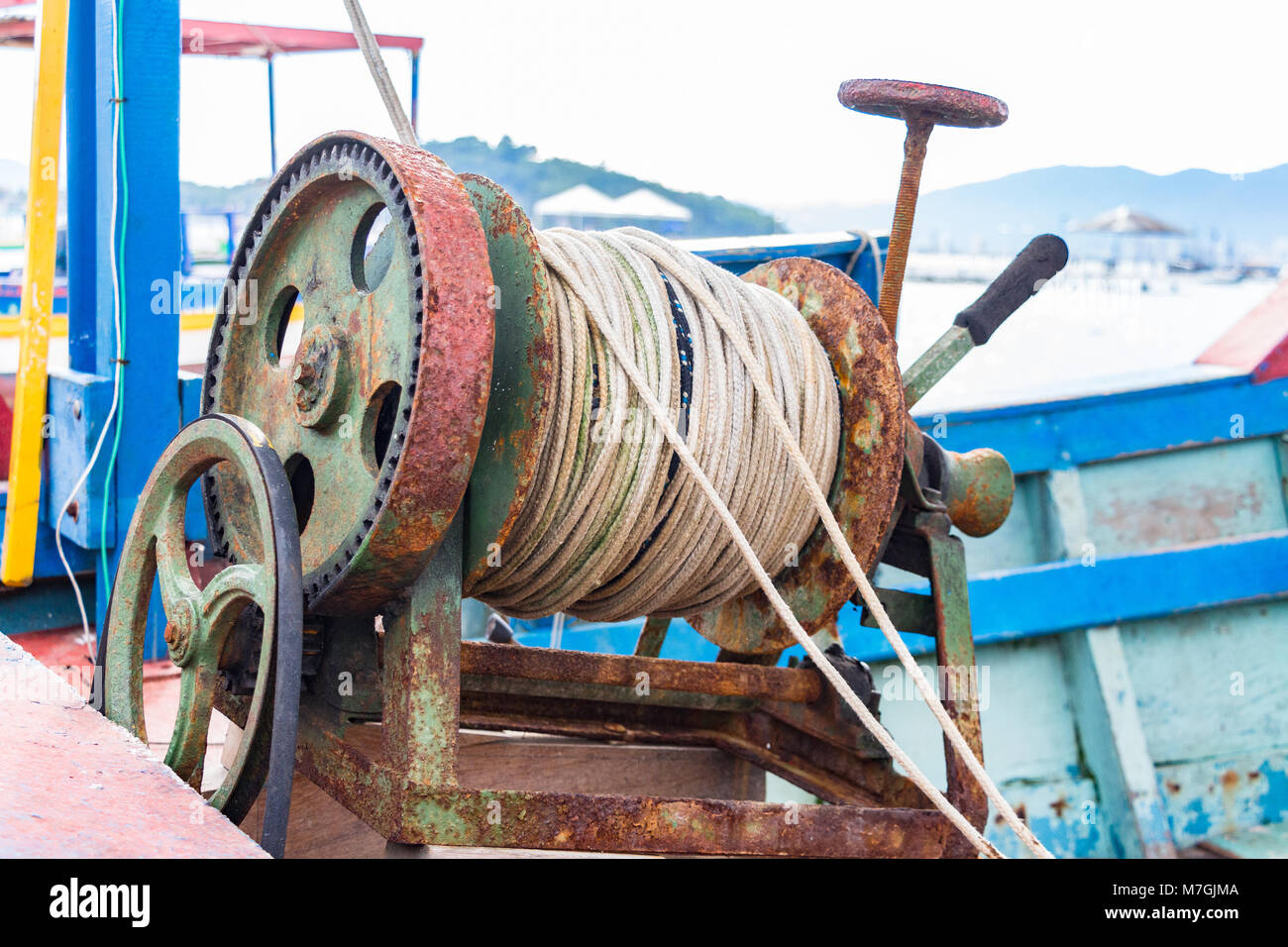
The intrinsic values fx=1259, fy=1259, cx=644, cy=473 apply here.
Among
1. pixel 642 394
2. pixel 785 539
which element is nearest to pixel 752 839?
pixel 785 539

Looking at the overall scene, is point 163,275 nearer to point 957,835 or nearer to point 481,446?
point 481,446

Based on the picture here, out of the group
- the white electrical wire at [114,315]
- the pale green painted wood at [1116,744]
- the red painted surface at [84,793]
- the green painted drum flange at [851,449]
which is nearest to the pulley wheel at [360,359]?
the red painted surface at [84,793]

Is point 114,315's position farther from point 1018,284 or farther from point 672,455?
point 1018,284

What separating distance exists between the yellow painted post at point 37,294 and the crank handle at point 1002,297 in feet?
7.51

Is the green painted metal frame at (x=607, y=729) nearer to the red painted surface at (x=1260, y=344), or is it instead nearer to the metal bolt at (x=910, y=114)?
the metal bolt at (x=910, y=114)

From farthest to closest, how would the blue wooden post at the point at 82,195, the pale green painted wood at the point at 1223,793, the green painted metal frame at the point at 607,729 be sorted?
the pale green painted wood at the point at 1223,793 → the blue wooden post at the point at 82,195 → the green painted metal frame at the point at 607,729

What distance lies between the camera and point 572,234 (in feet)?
8.07

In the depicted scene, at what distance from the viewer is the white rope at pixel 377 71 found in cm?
277

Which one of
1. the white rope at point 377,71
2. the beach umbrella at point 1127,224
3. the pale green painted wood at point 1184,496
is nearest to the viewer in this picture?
the white rope at point 377,71

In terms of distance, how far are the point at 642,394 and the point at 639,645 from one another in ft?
4.11

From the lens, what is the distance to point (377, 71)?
9.17 ft

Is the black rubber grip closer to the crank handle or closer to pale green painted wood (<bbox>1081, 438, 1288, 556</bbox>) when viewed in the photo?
the crank handle
